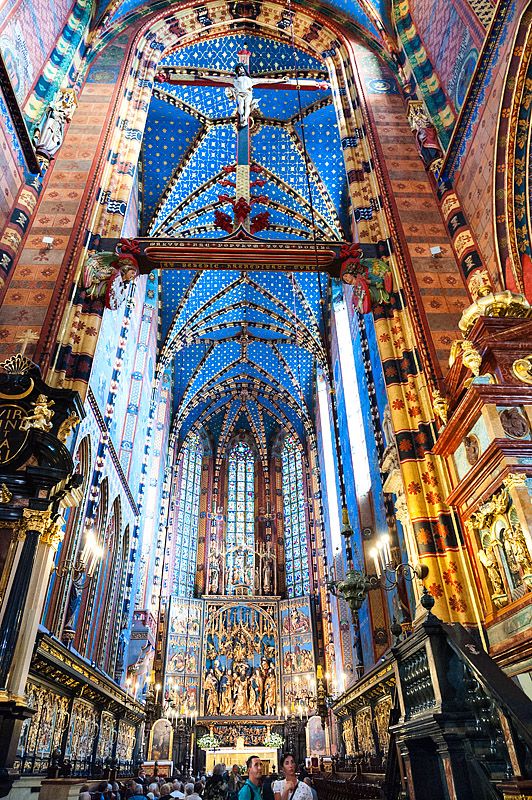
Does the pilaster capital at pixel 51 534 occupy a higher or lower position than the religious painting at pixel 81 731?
higher

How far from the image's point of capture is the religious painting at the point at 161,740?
1641 cm

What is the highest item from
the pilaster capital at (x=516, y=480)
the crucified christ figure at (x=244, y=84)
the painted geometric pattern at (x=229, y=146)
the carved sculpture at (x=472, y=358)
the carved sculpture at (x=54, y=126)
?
the painted geometric pattern at (x=229, y=146)

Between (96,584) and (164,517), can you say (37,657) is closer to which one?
(96,584)

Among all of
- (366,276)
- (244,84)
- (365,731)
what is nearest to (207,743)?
(365,731)

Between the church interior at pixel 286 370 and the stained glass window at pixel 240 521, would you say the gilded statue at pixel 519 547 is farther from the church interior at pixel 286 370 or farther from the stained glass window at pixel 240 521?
the stained glass window at pixel 240 521

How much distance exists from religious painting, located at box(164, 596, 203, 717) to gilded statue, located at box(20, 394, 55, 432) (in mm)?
15340

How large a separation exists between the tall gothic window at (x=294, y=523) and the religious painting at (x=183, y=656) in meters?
3.97

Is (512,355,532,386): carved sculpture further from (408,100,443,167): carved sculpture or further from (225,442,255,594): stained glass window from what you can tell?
(225,442,255,594): stained glass window

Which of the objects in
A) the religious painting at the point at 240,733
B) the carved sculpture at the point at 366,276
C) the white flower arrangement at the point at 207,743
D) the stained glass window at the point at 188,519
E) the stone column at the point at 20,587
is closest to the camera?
the stone column at the point at 20,587

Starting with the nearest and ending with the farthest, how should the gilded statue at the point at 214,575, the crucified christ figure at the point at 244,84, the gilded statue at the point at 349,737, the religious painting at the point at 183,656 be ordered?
the gilded statue at the point at 349,737 → the crucified christ figure at the point at 244,84 → the religious painting at the point at 183,656 → the gilded statue at the point at 214,575

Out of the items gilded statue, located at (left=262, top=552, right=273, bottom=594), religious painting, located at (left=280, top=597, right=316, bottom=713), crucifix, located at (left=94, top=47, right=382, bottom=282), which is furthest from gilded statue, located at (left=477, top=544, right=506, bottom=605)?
gilded statue, located at (left=262, top=552, right=273, bottom=594)

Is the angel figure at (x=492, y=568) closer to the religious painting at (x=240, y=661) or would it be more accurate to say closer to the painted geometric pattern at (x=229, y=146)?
the painted geometric pattern at (x=229, y=146)

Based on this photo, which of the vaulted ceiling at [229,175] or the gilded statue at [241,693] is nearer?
the vaulted ceiling at [229,175]

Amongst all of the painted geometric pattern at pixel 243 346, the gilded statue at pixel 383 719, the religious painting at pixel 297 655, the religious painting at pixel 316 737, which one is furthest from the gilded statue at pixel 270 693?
the gilded statue at pixel 383 719
